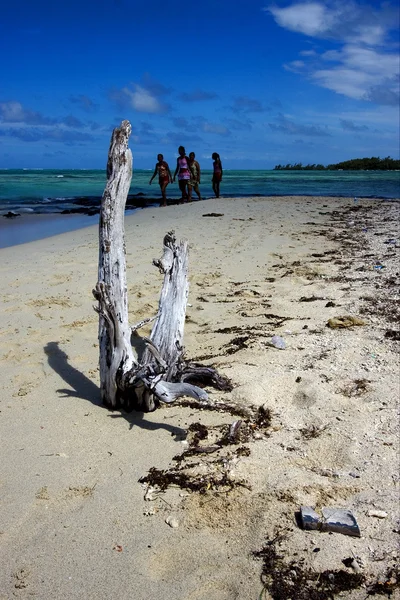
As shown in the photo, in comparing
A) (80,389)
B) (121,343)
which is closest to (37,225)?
(80,389)

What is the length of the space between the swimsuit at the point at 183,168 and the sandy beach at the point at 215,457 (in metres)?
11.0

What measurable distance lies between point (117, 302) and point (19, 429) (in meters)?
0.98

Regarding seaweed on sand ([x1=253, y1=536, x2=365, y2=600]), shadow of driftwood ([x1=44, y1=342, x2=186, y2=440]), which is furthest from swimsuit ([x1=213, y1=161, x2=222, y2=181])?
seaweed on sand ([x1=253, y1=536, x2=365, y2=600])

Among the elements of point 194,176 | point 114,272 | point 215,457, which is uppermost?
point 194,176

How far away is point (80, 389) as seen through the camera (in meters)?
3.61

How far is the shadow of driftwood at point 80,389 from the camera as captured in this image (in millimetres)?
3152

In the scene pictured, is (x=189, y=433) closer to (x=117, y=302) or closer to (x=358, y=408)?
(x=117, y=302)

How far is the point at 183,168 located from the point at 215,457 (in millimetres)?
14647

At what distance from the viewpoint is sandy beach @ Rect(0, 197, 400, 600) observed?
211 cm

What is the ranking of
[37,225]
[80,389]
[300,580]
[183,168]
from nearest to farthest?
[300,580] → [80,389] → [37,225] → [183,168]

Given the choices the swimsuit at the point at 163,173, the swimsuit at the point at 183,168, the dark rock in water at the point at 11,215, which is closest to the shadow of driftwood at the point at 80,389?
the dark rock in water at the point at 11,215

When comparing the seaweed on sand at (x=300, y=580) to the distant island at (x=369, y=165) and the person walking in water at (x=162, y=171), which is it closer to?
the person walking in water at (x=162, y=171)

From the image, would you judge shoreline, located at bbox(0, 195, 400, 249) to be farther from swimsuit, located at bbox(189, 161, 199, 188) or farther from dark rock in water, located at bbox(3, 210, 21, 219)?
swimsuit, located at bbox(189, 161, 199, 188)

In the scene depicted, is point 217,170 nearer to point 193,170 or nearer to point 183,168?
point 193,170
